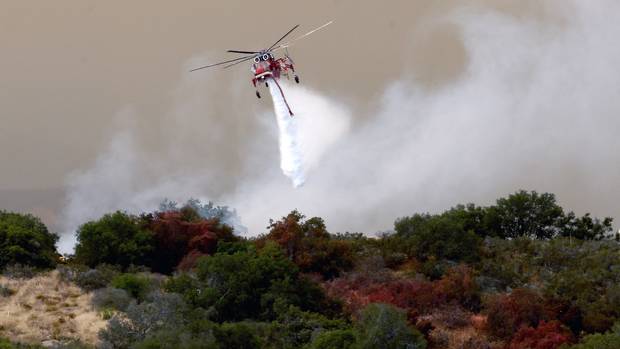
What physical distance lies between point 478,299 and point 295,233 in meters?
11.2

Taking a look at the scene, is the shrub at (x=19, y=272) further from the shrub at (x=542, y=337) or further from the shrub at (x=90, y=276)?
the shrub at (x=542, y=337)

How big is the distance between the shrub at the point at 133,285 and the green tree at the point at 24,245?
19.7 feet

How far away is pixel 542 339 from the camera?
40000 mm

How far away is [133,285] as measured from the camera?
46844 millimetres

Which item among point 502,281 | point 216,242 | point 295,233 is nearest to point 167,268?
point 216,242

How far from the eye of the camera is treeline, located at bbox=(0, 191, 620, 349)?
127 feet

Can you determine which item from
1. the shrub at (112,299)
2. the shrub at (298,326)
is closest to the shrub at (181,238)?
the shrub at (112,299)

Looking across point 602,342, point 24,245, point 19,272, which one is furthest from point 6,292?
point 602,342

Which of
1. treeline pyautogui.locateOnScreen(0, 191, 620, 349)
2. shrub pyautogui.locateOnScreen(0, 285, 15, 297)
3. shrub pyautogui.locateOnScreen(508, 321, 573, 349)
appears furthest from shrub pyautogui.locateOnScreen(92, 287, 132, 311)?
shrub pyautogui.locateOnScreen(508, 321, 573, 349)

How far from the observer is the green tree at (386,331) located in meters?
36.4

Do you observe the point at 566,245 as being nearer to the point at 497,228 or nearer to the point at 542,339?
the point at 497,228

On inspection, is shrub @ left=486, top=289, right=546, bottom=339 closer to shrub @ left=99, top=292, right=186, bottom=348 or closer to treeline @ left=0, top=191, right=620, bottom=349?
treeline @ left=0, top=191, right=620, bottom=349

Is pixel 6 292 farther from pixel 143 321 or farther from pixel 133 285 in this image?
pixel 143 321

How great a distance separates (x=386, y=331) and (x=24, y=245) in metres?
22.3
